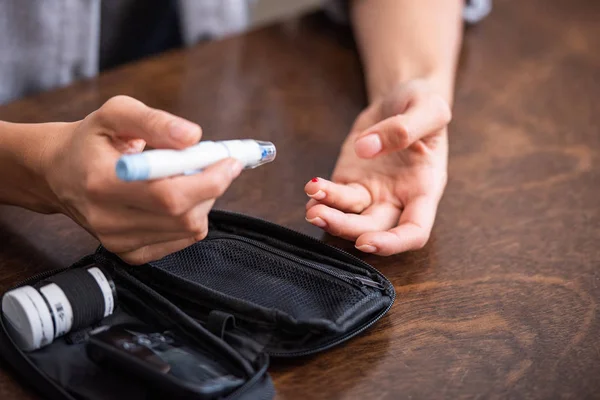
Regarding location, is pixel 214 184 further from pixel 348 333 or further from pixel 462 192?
pixel 462 192

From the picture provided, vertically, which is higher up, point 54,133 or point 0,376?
point 54,133

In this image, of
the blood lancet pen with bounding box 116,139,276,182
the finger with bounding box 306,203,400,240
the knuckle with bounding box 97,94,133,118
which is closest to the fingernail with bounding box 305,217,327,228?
the finger with bounding box 306,203,400,240

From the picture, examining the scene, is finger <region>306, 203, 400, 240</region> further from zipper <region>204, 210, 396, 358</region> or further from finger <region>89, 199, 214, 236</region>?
finger <region>89, 199, 214, 236</region>

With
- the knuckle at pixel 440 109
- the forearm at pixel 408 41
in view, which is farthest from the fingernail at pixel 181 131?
the forearm at pixel 408 41

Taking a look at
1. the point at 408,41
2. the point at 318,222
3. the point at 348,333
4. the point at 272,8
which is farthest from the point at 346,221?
the point at 272,8

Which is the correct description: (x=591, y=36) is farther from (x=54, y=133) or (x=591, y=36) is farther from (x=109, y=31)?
(x=54, y=133)

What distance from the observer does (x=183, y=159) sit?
50 cm

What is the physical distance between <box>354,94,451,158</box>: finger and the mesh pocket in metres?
0.17

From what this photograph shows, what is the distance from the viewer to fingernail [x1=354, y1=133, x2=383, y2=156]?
2.31 ft

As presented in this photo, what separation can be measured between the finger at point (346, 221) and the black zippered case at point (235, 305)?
4 centimetres

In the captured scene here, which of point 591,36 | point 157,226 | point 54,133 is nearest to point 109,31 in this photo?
point 54,133

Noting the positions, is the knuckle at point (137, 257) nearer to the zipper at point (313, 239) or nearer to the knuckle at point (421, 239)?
the zipper at point (313, 239)

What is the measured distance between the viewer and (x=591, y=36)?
45.8 inches

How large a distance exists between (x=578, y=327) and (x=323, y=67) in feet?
1.84
